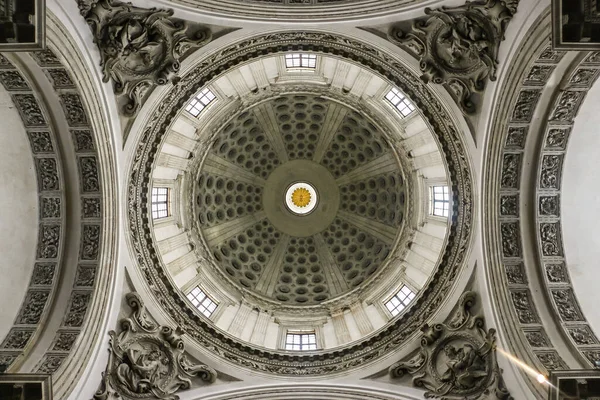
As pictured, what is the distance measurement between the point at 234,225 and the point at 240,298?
17.6ft

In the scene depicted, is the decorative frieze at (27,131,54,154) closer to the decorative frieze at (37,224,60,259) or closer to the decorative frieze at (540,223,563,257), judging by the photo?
the decorative frieze at (37,224,60,259)

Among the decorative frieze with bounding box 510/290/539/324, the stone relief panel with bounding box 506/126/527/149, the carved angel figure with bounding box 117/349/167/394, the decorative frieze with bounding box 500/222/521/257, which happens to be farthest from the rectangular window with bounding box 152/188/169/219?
the decorative frieze with bounding box 510/290/539/324

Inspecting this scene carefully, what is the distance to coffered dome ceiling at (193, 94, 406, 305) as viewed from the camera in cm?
2944

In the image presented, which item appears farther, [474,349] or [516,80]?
[474,349]

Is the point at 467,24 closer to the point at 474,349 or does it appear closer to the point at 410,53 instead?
the point at 410,53

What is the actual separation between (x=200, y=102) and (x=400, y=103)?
9787 mm

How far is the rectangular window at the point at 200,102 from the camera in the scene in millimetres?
25125

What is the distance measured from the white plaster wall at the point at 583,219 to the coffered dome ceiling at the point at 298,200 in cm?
1004

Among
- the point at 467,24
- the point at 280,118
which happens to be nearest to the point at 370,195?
the point at 280,118

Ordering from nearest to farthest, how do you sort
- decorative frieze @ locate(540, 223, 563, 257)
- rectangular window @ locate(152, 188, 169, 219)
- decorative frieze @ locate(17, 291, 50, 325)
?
decorative frieze @ locate(17, 291, 50, 325) → decorative frieze @ locate(540, 223, 563, 257) → rectangular window @ locate(152, 188, 169, 219)

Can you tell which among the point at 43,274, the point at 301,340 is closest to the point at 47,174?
the point at 43,274

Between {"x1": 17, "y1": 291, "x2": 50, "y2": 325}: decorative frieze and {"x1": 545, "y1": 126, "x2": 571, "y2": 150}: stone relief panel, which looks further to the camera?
{"x1": 17, "y1": 291, "x2": 50, "y2": 325}: decorative frieze

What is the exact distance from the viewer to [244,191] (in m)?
32.6

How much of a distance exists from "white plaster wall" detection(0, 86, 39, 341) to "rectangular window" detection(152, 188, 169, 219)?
6.10 meters
